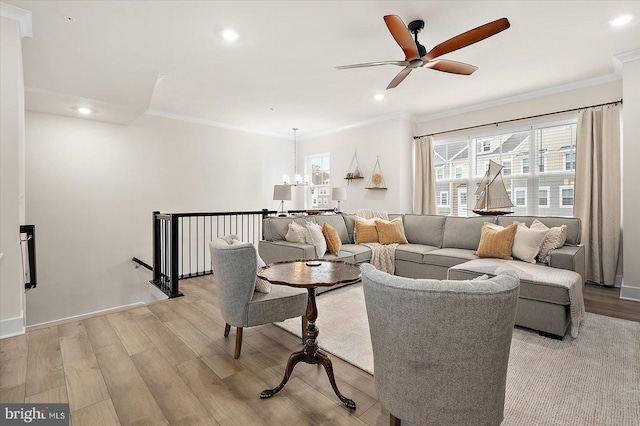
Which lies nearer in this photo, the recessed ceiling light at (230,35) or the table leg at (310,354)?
the table leg at (310,354)

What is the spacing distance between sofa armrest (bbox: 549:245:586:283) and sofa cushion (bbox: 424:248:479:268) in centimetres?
75

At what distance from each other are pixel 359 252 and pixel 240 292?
227 cm

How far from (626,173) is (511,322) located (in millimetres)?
3836

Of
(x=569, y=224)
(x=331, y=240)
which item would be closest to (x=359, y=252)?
(x=331, y=240)

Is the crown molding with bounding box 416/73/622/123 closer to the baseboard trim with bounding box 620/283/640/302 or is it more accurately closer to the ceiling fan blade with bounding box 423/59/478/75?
the ceiling fan blade with bounding box 423/59/478/75

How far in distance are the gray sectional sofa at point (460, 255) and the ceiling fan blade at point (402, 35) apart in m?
2.06

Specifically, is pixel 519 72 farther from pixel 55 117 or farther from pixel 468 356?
pixel 55 117

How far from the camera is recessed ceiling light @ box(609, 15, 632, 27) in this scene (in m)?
2.74

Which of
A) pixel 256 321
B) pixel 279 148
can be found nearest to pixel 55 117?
pixel 279 148

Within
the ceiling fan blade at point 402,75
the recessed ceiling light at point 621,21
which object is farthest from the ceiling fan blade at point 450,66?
the recessed ceiling light at point 621,21

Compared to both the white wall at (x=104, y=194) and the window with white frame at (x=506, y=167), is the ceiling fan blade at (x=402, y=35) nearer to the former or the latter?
the window with white frame at (x=506, y=167)

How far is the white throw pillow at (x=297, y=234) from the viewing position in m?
3.96

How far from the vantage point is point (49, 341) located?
238cm

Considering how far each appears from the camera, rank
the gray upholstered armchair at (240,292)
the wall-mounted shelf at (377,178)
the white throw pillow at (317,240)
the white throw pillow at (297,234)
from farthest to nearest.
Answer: the wall-mounted shelf at (377,178), the white throw pillow at (297,234), the white throw pillow at (317,240), the gray upholstered armchair at (240,292)
